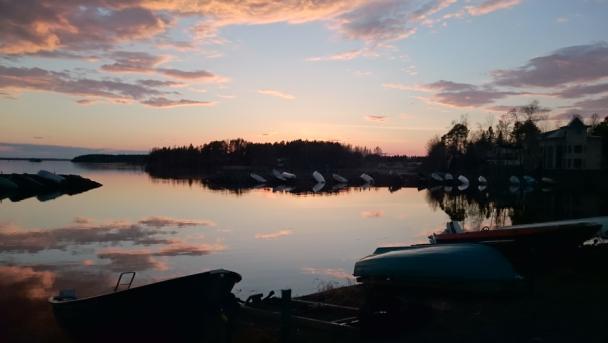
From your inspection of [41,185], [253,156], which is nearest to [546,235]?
[41,185]

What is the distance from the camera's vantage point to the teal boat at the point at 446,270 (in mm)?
9477

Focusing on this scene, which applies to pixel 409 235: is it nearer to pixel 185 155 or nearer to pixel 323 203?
pixel 323 203

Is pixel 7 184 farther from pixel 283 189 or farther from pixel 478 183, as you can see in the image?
pixel 478 183

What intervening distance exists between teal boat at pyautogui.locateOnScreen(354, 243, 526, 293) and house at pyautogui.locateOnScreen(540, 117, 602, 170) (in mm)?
67536

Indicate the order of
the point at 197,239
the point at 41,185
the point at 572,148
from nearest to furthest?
the point at 197,239 < the point at 41,185 < the point at 572,148

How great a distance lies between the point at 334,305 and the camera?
368 inches

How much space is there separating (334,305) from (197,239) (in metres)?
10.5

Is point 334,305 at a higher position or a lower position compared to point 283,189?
higher

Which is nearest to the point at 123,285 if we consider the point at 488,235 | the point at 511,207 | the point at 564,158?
the point at 488,235

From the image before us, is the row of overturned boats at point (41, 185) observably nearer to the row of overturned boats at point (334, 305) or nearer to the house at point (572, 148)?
the row of overturned boats at point (334, 305)

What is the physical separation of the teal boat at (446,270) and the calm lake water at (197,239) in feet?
6.76

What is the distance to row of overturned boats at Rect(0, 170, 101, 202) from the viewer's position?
146 feet

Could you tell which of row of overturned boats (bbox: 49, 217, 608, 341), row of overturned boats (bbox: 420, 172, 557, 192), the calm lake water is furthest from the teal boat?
row of overturned boats (bbox: 420, 172, 557, 192)

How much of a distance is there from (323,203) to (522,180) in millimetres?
37476
